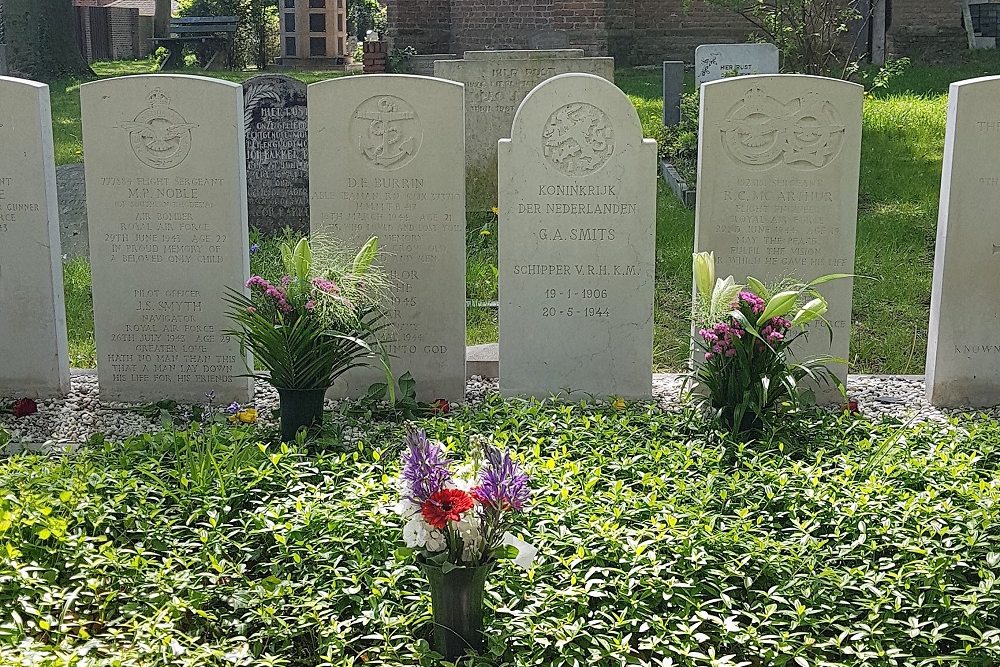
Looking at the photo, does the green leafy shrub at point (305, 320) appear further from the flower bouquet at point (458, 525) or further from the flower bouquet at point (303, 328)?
the flower bouquet at point (458, 525)

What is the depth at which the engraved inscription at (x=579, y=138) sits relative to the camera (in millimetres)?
6055

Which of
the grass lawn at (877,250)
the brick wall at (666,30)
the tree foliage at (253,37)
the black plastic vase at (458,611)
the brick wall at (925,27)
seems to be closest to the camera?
the black plastic vase at (458,611)

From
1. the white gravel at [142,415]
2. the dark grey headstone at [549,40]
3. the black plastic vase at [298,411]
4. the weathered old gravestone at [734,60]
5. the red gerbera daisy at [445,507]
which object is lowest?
the white gravel at [142,415]

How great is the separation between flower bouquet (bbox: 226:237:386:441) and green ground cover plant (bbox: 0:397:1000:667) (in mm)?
522

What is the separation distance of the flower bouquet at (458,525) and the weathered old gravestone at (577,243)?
8.82 ft

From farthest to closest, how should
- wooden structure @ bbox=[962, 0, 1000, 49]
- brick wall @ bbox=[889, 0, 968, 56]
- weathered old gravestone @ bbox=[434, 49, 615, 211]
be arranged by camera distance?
1. wooden structure @ bbox=[962, 0, 1000, 49]
2. brick wall @ bbox=[889, 0, 968, 56]
3. weathered old gravestone @ bbox=[434, 49, 615, 211]

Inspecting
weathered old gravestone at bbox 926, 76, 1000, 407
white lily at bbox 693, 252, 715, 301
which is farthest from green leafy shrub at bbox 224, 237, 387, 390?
weathered old gravestone at bbox 926, 76, 1000, 407

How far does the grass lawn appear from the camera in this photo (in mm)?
7488

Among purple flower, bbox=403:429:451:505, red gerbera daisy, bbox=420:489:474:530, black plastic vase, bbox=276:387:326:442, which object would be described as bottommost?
black plastic vase, bbox=276:387:326:442

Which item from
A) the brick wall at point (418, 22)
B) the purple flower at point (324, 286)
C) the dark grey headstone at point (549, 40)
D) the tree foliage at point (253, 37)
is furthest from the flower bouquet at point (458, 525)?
the tree foliage at point (253, 37)

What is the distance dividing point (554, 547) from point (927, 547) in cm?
134

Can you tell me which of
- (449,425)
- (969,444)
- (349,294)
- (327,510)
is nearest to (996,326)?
(969,444)

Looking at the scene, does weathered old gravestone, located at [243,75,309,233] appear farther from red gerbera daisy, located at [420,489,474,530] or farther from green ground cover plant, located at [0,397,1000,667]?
Result: red gerbera daisy, located at [420,489,474,530]

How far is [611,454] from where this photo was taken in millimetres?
5129
